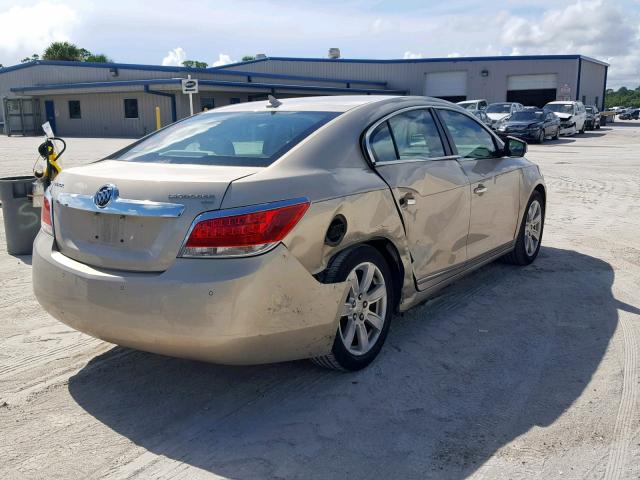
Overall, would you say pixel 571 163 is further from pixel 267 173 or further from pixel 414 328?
pixel 267 173

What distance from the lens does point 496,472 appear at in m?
2.98

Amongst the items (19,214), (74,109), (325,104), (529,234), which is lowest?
(529,234)

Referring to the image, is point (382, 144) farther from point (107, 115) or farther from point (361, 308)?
point (107, 115)

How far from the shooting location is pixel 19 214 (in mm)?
6922

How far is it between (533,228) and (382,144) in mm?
2845

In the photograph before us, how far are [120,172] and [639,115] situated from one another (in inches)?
3049

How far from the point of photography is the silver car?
3.21 metres

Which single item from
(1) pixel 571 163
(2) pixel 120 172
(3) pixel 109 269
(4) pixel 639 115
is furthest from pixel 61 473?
(4) pixel 639 115

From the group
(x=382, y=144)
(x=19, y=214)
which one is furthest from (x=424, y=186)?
(x=19, y=214)

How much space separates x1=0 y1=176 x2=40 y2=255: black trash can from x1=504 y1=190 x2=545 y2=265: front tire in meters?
4.97

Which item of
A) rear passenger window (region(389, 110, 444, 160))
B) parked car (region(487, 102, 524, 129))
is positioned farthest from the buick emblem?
parked car (region(487, 102, 524, 129))

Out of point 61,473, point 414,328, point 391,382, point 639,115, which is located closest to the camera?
point 61,473

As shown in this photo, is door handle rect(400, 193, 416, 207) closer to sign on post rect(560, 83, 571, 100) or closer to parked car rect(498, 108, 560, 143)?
parked car rect(498, 108, 560, 143)

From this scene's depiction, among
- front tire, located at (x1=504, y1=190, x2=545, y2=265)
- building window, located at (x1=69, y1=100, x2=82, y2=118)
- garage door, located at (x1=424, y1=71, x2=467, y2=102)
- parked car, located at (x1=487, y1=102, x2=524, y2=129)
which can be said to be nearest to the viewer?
front tire, located at (x1=504, y1=190, x2=545, y2=265)
